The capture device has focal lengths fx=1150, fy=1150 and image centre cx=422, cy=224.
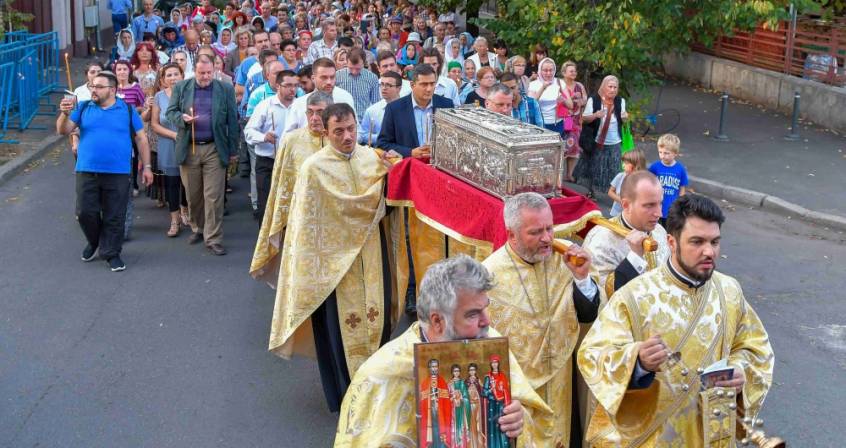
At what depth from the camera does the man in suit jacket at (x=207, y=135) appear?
36.4 ft

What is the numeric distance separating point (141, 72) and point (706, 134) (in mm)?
9454

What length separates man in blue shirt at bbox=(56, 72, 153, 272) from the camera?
410 inches

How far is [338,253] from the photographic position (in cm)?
727

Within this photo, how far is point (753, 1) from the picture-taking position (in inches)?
647

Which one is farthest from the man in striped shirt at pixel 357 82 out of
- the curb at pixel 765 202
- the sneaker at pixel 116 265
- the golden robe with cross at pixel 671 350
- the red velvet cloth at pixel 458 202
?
the golden robe with cross at pixel 671 350

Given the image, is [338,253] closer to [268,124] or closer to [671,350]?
[671,350]

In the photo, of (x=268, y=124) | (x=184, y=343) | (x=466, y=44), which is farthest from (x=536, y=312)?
(x=466, y=44)

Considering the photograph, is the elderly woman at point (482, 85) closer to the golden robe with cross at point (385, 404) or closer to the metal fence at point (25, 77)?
the metal fence at point (25, 77)

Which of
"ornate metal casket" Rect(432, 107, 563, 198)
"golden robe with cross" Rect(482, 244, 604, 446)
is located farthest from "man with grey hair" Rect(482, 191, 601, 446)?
"ornate metal casket" Rect(432, 107, 563, 198)

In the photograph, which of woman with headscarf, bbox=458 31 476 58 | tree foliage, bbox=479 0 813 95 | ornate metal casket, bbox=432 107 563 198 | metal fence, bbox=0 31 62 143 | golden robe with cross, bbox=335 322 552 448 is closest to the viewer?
golden robe with cross, bbox=335 322 552 448

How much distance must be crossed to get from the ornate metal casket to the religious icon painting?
2630 mm

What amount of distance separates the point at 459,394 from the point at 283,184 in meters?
4.54

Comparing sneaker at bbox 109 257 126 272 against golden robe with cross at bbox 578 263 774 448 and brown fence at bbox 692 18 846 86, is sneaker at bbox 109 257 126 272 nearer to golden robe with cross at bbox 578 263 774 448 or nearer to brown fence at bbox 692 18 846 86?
golden robe with cross at bbox 578 263 774 448

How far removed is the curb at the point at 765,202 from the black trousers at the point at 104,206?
7649mm
